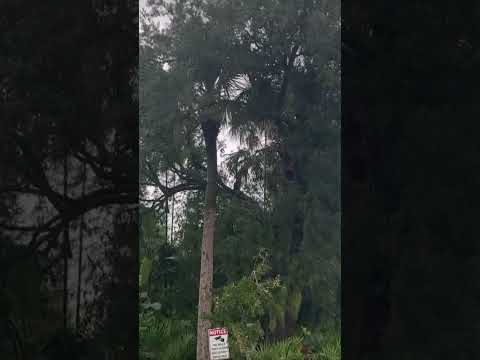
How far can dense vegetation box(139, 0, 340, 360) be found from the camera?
2.05m

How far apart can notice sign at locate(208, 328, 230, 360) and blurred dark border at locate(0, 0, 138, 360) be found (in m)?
0.59

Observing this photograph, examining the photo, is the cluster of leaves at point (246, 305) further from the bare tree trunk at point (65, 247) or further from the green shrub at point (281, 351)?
the bare tree trunk at point (65, 247)

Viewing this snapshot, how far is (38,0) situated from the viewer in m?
1.43

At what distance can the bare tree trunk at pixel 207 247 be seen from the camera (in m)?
2.04

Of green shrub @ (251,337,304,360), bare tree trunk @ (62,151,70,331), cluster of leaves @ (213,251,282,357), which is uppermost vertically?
bare tree trunk @ (62,151,70,331)

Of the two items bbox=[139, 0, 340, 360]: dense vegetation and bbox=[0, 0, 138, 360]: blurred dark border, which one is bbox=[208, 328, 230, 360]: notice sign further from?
bbox=[0, 0, 138, 360]: blurred dark border

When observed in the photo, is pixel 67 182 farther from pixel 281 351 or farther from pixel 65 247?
pixel 281 351

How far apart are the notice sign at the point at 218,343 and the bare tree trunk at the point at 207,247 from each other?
0.08 ft
